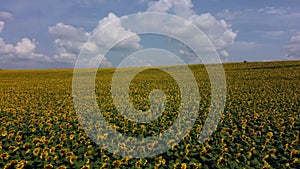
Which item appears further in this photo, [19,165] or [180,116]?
[180,116]

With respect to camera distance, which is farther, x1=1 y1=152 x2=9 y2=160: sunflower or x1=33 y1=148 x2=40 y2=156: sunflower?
x1=33 y1=148 x2=40 y2=156: sunflower

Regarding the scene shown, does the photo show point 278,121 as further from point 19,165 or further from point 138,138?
point 19,165

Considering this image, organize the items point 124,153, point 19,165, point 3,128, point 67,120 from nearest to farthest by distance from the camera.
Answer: point 19,165 → point 124,153 → point 3,128 → point 67,120

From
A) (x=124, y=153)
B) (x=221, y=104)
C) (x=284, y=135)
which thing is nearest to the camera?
(x=124, y=153)

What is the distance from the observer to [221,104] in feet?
42.1

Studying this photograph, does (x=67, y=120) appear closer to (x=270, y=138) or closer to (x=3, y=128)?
(x=3, y=128)

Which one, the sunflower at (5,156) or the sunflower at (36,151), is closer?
the sunflower at (5,156)

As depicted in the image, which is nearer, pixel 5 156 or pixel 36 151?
pixel 5 156

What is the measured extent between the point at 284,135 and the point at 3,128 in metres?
7.86

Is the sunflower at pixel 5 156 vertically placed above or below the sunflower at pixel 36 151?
below

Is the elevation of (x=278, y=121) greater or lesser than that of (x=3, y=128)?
greater

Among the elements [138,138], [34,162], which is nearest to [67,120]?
[138,138]

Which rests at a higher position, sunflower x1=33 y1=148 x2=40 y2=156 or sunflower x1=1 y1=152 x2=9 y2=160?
sunflower x1=33 y1=148 x2=40 y2=156

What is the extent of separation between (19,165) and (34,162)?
43 cm
